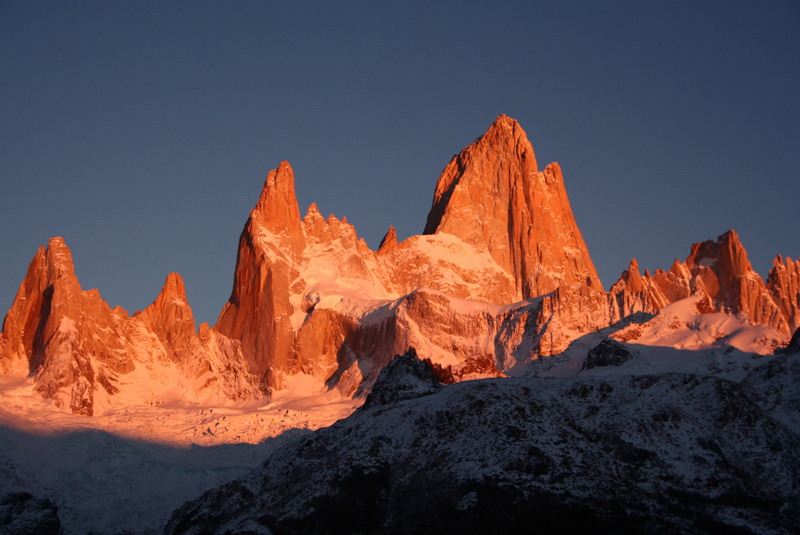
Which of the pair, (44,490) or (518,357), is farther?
(518,357)

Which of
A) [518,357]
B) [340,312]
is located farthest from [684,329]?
[340,312]

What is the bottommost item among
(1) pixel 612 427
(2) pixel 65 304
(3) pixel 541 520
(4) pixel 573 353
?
(3) pixel 541 520

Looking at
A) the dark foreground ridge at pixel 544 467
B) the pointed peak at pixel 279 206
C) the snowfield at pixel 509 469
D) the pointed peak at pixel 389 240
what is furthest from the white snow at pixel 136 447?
the pointed peak at pixel 389 240

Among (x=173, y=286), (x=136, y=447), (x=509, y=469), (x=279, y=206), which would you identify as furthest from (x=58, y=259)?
(x=509, y=469)

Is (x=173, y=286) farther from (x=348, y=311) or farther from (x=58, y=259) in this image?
(x=348, y=311)

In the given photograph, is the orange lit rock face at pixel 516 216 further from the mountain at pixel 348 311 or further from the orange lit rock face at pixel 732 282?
the orange lit rock face at pixel 732 282

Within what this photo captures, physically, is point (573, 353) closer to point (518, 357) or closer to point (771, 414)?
point (518, 357)
